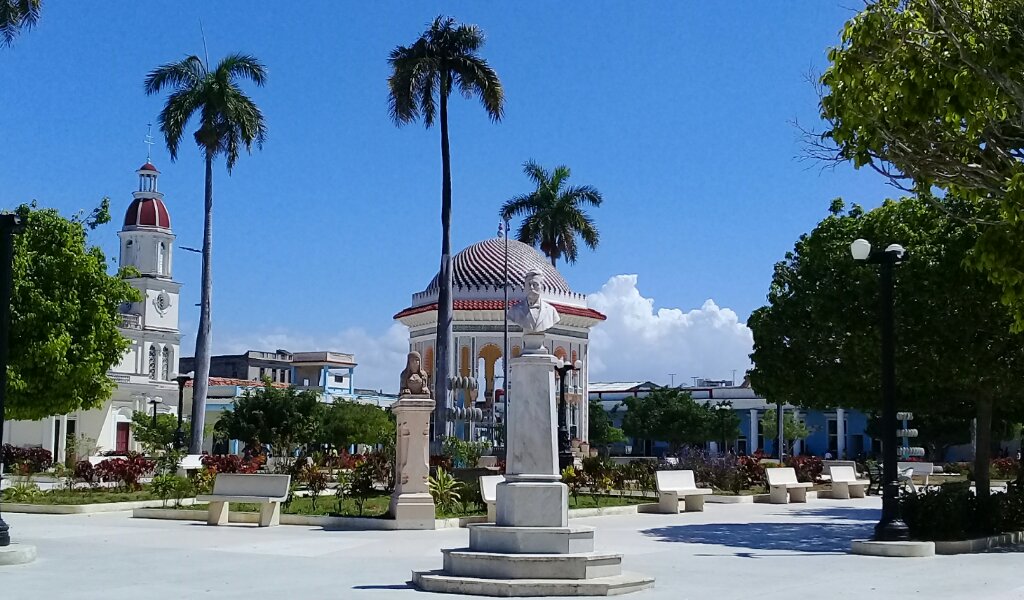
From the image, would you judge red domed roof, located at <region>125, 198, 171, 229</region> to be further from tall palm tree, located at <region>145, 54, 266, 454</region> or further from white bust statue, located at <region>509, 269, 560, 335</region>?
white bust statue, located at <region>509, 269, 560, 335</region>

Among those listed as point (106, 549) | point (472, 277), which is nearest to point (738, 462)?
point (106, 549)

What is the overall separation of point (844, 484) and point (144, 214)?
46.6 metres

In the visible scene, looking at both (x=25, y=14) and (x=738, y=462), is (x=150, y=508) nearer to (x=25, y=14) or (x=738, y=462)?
(x=25, y=14)

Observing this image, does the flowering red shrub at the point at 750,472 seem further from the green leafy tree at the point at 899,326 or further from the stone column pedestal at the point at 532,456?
the stone column pedestal at the point at 532,456

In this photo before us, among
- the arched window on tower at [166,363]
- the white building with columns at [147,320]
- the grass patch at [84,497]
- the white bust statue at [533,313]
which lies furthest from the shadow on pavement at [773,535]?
the arched window on tower at [166,363]

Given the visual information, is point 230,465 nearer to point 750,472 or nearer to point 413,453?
point 413,453

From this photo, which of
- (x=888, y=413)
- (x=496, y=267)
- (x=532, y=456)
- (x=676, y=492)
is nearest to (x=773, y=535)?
(x=888, y=413)

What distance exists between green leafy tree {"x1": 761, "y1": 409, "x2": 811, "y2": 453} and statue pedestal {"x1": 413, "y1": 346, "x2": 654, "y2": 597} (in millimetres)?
65822

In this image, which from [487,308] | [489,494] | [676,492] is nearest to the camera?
[489,494]

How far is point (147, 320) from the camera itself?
216ft

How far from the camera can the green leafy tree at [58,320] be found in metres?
29.5

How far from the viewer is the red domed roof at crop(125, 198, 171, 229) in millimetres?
65125

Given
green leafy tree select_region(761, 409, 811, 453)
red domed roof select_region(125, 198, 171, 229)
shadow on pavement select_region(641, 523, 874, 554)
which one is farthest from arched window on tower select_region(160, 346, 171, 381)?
shadow on pavement select_region(641, 523, 874, 554)

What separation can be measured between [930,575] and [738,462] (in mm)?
18971
